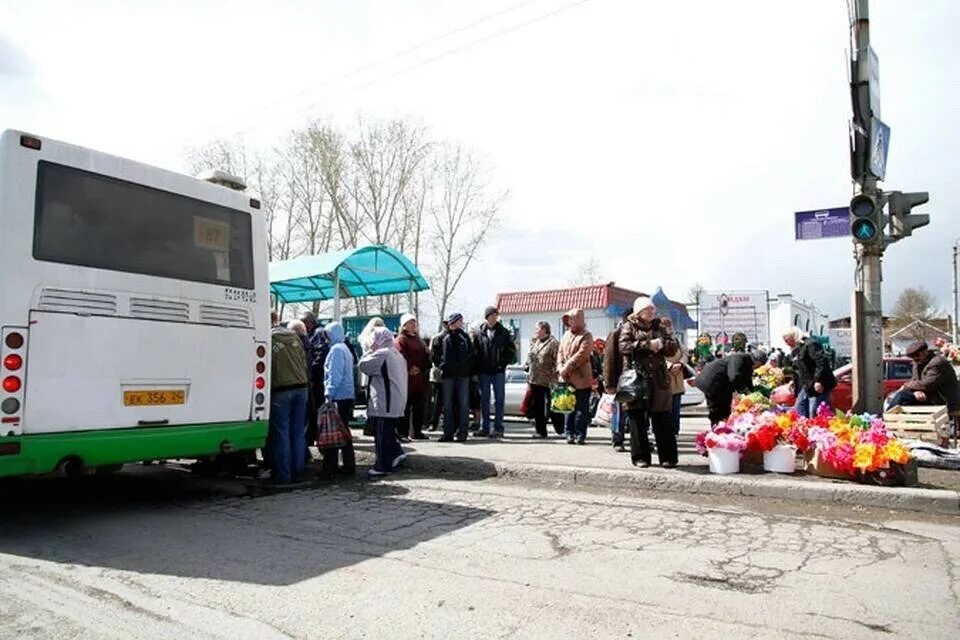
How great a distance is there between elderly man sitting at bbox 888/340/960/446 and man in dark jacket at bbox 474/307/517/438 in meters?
5.60

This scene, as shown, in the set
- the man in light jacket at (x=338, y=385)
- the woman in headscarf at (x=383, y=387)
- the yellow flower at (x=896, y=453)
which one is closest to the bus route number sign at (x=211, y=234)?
the man in light jacket at (x=338, y=385)

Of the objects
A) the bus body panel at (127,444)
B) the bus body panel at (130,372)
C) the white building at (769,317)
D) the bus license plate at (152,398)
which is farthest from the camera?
the white building at (769,317)

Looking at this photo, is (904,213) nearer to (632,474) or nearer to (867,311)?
(867,311)

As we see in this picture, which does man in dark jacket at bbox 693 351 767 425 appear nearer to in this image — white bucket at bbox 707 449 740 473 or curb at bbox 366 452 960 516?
white bucket at bbox 707 449 740 473

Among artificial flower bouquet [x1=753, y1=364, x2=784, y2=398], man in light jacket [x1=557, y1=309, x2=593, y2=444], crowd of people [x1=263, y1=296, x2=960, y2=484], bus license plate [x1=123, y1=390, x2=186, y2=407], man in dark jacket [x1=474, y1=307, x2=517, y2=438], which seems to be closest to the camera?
bus license plate [x1=123, y1=390, x2=186, y2=407]

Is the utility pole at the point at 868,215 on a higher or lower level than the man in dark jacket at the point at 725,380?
higher

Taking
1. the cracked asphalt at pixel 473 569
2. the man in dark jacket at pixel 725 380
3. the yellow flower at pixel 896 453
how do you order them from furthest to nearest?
the man in dark jacket at pixel 725 380, the yellow flower at pixel 896 453, the cracked asphalt at pixel 473 569

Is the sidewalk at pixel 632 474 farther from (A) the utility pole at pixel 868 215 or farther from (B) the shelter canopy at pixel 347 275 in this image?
(B) the shelter canopy at pixel 347 275

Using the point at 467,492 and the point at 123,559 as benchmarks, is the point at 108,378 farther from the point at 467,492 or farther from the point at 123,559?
the point at 467,492

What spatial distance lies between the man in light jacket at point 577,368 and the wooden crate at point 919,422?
146 inches

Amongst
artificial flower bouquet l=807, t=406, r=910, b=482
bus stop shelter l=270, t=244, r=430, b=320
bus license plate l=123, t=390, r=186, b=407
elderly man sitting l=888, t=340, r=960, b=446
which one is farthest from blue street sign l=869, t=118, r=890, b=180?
bus stop shelter l=270, t=244, r=430, b=320

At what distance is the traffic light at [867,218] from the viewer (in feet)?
27.6

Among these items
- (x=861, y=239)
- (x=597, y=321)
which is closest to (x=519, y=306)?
(x=597, y=321)

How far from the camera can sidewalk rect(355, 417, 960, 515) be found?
21.2ft
